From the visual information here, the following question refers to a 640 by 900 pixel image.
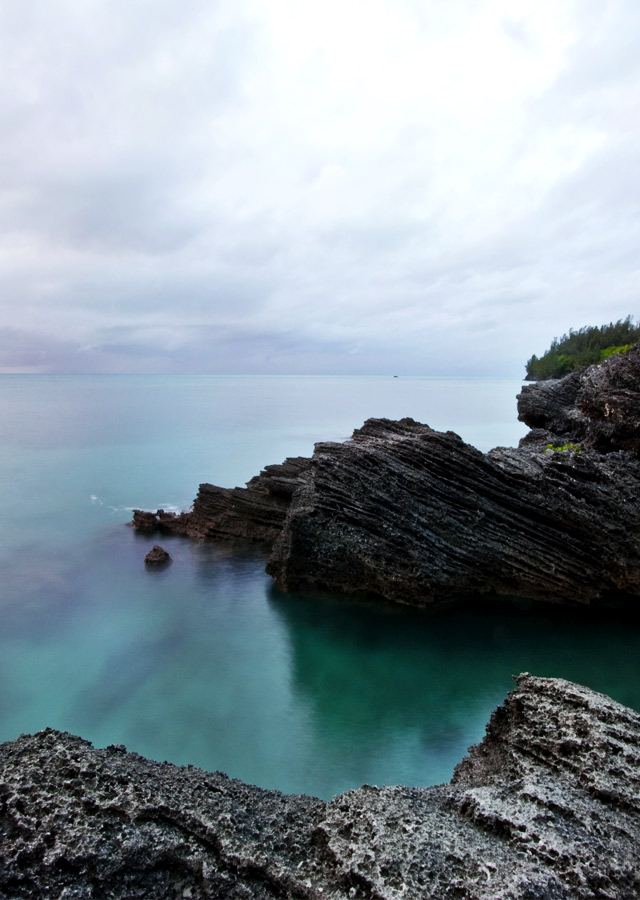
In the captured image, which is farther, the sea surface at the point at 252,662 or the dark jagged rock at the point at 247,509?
the dark jagged rock at the point at 247,509

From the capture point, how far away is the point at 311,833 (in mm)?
4441

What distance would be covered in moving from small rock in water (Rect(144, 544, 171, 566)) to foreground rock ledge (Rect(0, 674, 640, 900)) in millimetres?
11318

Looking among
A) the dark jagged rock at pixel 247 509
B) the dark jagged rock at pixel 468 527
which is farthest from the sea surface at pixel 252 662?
the dark jagged rock at pixel 247 509

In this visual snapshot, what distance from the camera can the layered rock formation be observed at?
1235 centimetres

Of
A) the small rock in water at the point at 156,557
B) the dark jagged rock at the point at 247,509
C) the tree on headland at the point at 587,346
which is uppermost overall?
the tree on headland at the point at 587,346

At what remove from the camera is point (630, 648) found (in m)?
11.3

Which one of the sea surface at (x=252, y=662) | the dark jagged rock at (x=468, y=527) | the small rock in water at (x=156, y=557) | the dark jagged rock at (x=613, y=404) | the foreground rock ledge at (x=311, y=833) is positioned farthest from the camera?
the small rock in water at (x=156, y=557)

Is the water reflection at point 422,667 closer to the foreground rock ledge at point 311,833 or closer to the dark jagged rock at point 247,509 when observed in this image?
the foreground rock ledge at point 311,833

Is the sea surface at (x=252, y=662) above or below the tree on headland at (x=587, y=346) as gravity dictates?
below

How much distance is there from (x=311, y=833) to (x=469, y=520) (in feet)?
30.6

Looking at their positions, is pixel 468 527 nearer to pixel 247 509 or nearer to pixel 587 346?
pixel 247 509

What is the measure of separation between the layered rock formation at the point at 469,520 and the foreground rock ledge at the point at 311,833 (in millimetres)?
7410

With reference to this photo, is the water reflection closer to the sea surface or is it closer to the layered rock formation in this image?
the sea surface

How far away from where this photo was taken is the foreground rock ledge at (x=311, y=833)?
150 inches
